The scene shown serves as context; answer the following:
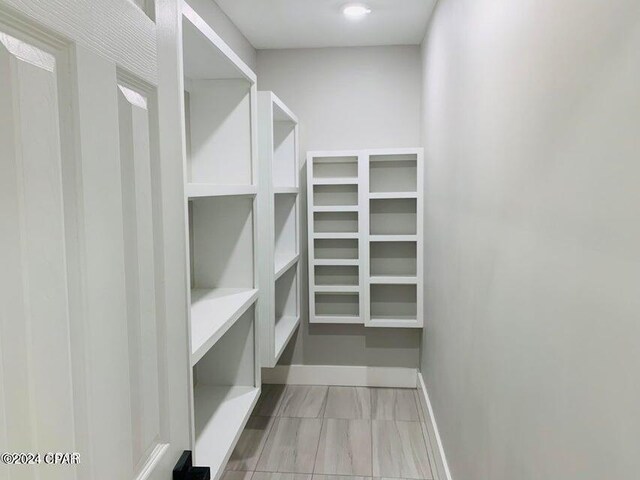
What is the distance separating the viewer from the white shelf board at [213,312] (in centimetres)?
137

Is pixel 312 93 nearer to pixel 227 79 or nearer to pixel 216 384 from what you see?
pixel 227 79

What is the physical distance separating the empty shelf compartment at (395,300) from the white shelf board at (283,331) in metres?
0.58

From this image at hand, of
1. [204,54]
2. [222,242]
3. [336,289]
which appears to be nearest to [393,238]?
[336,289]

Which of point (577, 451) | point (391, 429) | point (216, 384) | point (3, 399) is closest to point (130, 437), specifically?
point (3, 399)

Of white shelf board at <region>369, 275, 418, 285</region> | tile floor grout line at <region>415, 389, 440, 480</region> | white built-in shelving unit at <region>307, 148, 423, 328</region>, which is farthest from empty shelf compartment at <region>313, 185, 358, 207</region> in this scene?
tile floor grout line at <region>415, 389, 440, 480</region>

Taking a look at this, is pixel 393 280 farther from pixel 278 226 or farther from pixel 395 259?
pixel 278 226

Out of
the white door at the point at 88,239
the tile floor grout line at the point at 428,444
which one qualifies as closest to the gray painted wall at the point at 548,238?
the tile floor grout line at the point at 428,444

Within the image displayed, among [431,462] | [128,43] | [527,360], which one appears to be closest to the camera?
[128,43]

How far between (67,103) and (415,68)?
3.05 m

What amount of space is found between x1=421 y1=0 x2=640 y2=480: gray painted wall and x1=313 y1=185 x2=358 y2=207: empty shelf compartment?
1.52 metres

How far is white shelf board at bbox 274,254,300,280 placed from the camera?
103 inches

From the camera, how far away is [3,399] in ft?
1.44

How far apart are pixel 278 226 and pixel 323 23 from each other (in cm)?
128

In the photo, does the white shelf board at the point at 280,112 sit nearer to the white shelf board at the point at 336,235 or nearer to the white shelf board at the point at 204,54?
the white shelf board at the point at 204,54
